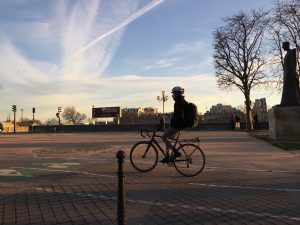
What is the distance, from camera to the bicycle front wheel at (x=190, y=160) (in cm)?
1037

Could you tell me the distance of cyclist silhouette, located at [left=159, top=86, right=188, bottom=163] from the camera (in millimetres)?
10219

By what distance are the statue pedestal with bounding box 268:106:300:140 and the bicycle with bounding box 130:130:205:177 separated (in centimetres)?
1414

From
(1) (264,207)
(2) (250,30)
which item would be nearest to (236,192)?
(1) (264,207)

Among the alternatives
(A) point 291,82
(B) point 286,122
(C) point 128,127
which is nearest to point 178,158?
(B) point 286,122

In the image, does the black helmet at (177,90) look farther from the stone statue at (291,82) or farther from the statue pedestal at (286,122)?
the stone statue at (291,82)

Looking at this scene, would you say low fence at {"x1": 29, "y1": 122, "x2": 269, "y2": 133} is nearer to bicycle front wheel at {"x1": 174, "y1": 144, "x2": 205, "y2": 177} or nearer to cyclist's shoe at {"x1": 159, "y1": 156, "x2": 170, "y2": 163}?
bicycle front wheel at {"x1": 174, "y1": 144, "x2": 205, "y2": 177}

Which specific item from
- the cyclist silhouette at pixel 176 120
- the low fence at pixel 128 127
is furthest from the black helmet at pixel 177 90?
the low fence at pixel 128 127

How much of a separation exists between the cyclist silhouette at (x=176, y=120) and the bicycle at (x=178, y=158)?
14 cm

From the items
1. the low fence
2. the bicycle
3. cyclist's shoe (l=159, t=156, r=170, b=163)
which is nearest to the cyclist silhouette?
cyclist's shoe (l=159, t=156, r=170, b=163)

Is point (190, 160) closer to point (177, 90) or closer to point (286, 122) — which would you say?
point (177, 90)

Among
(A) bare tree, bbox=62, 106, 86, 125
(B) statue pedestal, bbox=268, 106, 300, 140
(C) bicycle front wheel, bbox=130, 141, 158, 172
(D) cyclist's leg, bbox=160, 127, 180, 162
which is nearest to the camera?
(D) cyclist's leg, bbox=160, 127, 180, 162

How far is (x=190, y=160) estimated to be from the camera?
1046cm

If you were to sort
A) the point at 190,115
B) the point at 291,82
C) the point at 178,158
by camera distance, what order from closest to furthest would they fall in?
the point at 190,115 → the point at 178,158 → the point at 291,82

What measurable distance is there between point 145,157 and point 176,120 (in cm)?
123
